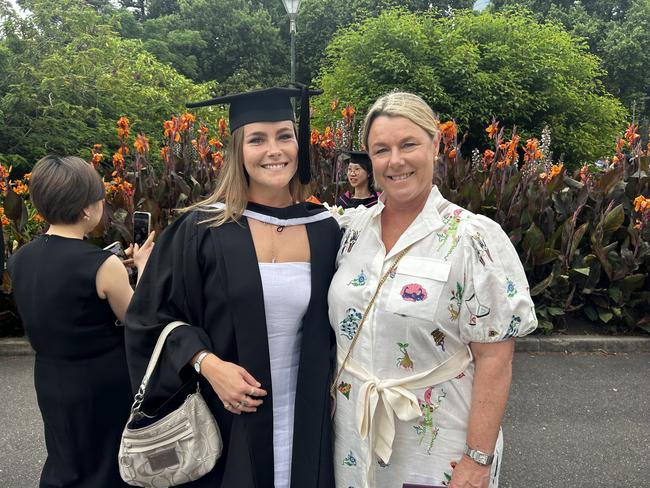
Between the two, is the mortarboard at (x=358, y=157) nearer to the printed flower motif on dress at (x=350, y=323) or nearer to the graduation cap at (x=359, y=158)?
the graduation cap at (x=359, y=158)

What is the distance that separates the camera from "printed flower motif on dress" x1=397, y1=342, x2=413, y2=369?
57.7 inches

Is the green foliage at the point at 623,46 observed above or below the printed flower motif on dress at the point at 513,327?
above

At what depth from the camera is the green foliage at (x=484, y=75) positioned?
10.9 m

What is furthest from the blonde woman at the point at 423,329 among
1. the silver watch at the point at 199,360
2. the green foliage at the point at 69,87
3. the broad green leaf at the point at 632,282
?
the green foliage at the point at 69,87

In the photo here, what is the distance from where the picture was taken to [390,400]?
1.46 metres

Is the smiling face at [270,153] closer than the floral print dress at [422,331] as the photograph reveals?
No

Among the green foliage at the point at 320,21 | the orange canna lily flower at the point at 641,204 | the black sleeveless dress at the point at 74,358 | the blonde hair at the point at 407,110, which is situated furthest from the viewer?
the green foliage at the point at 320,21

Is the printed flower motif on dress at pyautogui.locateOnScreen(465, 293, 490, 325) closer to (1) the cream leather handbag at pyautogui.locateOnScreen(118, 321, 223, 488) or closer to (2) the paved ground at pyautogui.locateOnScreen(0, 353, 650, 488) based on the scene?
(1) the cream leather handbag at pyautogui.locateOnScreen(118, 321, 223, 488)

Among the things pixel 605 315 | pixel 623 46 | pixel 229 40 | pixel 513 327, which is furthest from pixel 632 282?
pixel 229 40

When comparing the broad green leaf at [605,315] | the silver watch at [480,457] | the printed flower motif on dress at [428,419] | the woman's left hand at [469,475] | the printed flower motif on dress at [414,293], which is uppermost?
the printed flower motif on dress at [414,293]

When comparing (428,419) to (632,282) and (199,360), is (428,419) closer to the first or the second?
(199,360)

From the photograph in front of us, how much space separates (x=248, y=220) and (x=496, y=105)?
10747 millimetres

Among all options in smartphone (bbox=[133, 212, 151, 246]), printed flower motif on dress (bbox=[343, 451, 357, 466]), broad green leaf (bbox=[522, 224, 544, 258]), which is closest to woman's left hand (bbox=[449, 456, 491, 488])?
printed flower motif on dress (bbox=[343, 451, 357, 466])

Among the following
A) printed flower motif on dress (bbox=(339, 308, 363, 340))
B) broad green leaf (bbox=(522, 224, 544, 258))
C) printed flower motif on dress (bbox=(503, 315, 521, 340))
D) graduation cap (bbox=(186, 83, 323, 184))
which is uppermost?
graduation cap (bbox=(186, 83, 323, 184))
